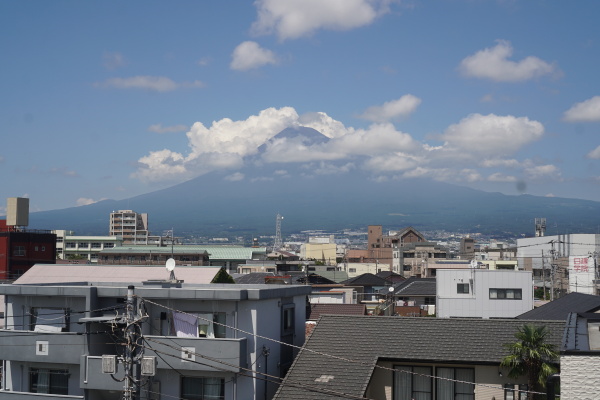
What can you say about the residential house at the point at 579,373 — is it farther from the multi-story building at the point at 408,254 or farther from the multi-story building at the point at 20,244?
the multi-story building at the point at 408,254

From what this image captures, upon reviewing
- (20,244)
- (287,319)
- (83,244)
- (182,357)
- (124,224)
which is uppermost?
(124,224)

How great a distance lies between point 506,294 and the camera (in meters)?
43.4

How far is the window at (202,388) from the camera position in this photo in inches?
829

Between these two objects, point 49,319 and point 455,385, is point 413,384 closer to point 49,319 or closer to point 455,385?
point 455,385

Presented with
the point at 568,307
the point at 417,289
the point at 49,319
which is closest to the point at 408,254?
the point at 417,289

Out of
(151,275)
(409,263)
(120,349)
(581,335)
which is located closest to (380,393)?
(581,335)

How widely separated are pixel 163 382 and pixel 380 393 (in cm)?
645

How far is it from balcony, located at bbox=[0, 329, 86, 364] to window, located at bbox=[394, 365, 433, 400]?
31.2 feet

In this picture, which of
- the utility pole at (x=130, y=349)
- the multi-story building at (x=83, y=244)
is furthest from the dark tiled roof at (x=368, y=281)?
the multi-story building at (x=83, y=244)

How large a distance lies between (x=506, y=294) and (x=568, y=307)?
15.3 metres

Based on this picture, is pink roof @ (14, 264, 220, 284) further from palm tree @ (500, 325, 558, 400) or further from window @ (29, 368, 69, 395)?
palm tree @ (500, 325, 558, 400)

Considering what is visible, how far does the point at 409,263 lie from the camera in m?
116

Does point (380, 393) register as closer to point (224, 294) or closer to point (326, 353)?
point (326, 353)

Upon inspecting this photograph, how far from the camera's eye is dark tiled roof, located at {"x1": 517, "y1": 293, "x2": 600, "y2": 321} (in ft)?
84.5
